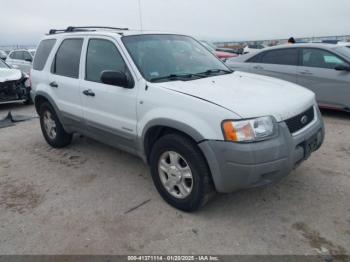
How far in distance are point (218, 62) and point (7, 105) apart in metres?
7.86

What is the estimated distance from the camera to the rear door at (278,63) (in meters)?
7.05

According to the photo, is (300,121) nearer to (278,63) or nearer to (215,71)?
(215,71)

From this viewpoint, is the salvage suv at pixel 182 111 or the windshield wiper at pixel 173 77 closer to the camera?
the salvage suv at pixel 182 111

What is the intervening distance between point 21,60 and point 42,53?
1085cm

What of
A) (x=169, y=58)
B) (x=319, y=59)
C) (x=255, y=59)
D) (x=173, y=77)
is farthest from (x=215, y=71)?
(x=255, y=59)

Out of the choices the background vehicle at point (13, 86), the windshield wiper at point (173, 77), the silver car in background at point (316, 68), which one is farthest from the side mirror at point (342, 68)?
the background vehicle at point (13, 86)

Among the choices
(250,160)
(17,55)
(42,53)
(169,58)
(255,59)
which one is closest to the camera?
(250,160)

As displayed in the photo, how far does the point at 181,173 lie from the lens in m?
3.25

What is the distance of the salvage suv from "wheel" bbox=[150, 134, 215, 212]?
1 cm

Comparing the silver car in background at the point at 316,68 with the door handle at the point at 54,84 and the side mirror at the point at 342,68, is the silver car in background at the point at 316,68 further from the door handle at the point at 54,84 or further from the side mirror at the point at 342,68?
the door handle at the point at 54,84

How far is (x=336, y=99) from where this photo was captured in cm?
645

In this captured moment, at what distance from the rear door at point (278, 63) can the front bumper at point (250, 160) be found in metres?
4.46

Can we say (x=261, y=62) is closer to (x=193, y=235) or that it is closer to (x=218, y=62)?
(x=218, y=62)

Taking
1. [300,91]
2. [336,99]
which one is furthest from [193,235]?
[336,99]
